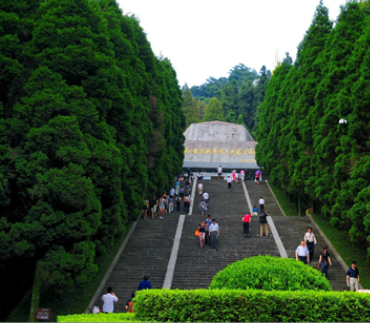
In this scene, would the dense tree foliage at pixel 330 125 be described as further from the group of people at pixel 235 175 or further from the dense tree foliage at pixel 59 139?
the dense tree foliage at pixel 59 139

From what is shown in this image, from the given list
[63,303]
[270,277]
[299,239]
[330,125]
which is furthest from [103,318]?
[330,125]

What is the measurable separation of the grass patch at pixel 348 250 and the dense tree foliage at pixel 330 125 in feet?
2.08

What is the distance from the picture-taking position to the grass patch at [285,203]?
94.0 feet

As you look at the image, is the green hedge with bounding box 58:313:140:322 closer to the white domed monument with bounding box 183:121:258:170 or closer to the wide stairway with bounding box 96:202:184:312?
the wide stairway with bounding box 96:202:184:312

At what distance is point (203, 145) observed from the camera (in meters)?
44.1

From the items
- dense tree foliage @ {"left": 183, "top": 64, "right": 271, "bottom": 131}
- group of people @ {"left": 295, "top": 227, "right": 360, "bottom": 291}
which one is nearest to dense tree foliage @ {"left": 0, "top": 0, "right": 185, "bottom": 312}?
group of people @ {"left": 295, "top": 227, "right": 360, "bottom": 291}

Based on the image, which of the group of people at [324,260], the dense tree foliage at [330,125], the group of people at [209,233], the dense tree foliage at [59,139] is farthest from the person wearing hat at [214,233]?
the dense tree foliage at [330,125]

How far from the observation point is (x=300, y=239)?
67.2 ft

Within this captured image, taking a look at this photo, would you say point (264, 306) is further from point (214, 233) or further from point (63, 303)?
point (214, 233)

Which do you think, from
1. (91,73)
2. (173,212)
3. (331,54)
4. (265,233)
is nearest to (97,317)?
(91,73)

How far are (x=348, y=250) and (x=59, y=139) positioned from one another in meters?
9.86

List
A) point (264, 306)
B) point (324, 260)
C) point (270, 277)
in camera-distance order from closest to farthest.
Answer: point (264, 306), point (270, 277), point (324, 260)

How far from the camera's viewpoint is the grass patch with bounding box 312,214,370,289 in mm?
16503

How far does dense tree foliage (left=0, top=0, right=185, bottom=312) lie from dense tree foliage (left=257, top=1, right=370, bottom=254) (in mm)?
6708
